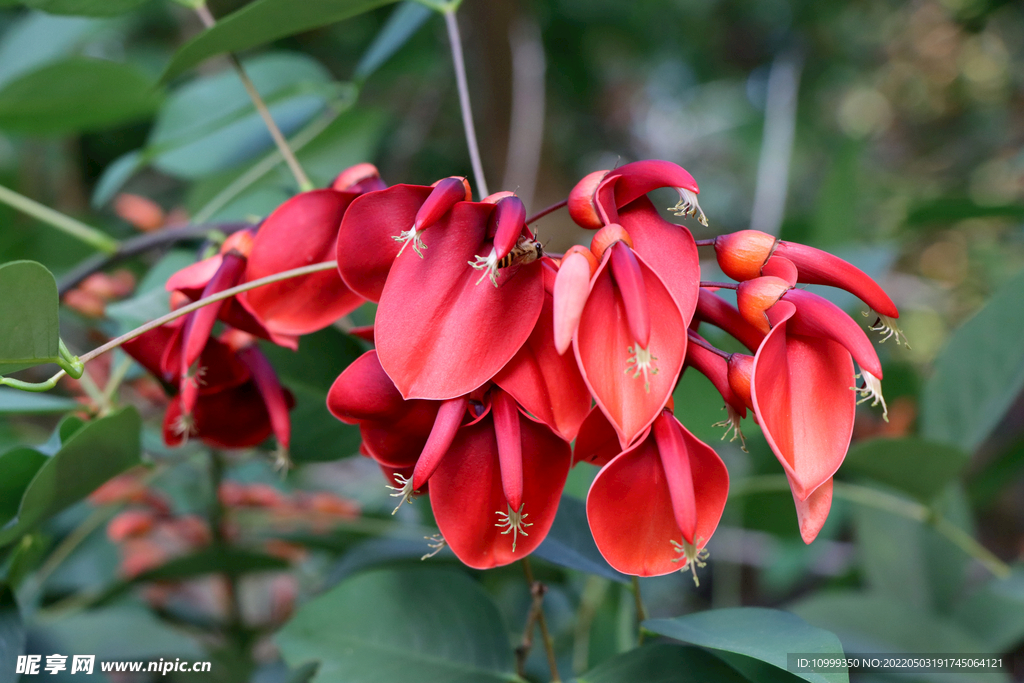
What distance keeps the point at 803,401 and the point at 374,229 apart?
0.22 meters

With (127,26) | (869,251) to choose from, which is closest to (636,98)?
(127,26)

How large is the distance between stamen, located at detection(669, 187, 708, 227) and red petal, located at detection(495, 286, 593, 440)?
0.29 feet

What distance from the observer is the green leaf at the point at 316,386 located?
0.48 m

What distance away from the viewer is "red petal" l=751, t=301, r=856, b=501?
0.94ft

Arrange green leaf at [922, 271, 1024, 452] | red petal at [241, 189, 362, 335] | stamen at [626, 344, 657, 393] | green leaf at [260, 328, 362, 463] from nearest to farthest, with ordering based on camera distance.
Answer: stamen at [626, 344, 657, 393], red petal at [241, 189, 362, 335], green leaf at [260, 328, 362, 463], green leaf at [922, 271, 1024, 452]

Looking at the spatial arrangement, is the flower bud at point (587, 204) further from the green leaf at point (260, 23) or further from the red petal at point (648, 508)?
the green leaf at point (260, 23)

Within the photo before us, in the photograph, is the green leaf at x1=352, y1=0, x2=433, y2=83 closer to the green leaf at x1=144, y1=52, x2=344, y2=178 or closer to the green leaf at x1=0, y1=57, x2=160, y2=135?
the green leaf at x1=144, y1=52, x2=344, y2=178

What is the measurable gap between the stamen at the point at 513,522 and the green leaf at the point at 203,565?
0.46 metres

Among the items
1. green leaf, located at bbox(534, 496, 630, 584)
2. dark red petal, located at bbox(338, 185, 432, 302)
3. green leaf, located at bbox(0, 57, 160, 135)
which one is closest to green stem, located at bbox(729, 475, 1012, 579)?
green leaf, located at bbox(534, 496, 630, 584)

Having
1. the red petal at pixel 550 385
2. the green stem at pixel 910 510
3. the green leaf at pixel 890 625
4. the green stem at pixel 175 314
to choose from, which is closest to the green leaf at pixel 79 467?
the green stem at pixel 175 314

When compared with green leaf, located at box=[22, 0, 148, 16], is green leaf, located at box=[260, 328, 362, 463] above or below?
below

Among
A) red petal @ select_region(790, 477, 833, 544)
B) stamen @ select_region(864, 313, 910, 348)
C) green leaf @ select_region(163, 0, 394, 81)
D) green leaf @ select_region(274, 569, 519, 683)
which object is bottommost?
green leaf @ select_region(274, 569, 519, 683)

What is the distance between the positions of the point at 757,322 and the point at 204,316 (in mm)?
288

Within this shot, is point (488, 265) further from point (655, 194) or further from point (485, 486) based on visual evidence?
point (655, 194)
